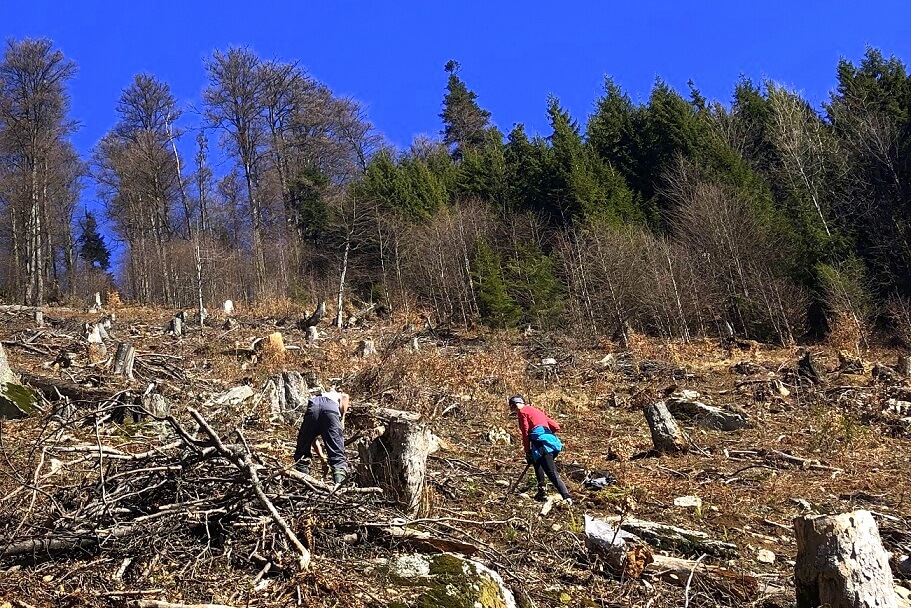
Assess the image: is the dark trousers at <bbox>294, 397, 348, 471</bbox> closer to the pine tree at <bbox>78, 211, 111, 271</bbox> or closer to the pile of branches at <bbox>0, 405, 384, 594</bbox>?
the pile of branches at <bbox>0, 405, 384, 594</bbox>

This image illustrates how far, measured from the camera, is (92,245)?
146ft

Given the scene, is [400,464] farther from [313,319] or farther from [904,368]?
[313,319]

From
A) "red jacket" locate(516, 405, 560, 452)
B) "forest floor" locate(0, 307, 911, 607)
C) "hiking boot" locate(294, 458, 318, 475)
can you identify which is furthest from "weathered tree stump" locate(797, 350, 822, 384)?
"hiking boot" locate(294, 458, 318, 475)

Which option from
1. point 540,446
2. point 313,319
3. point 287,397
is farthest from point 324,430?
point 313,319

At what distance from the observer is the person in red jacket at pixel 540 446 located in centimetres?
702

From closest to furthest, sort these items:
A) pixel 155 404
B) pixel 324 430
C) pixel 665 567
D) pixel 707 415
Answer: pixel 665 567 → pixel 324 430 → pixel 155 404 → pixel 707 415

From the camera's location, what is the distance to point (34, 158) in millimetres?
25672

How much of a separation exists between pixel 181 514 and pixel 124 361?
869 cm

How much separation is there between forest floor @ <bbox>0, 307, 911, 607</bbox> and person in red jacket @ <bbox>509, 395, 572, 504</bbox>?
0.28m

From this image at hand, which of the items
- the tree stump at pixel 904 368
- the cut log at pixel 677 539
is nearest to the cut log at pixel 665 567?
the cut log at pixel 677 539

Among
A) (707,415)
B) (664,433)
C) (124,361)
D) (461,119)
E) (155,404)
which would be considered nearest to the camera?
(155,404)

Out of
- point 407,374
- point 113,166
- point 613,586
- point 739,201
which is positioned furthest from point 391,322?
point 613,586

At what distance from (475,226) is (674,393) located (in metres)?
17.0

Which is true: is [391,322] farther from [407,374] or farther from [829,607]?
[829,607]
